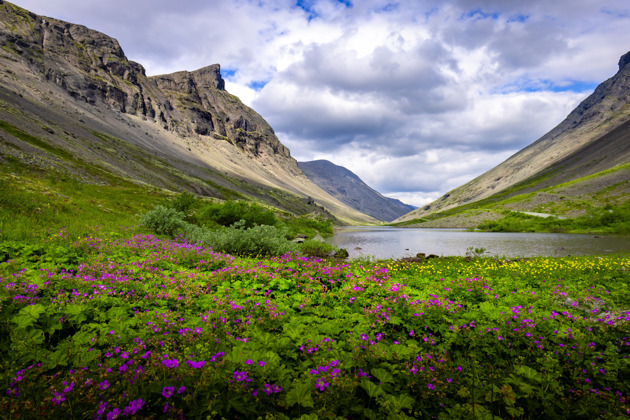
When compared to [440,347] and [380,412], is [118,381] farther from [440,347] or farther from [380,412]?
[440,347]

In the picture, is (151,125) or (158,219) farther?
(151,125)

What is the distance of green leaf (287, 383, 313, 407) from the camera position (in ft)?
11.3

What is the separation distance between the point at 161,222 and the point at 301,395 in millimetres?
21125

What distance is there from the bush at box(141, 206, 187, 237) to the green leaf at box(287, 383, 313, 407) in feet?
66.2

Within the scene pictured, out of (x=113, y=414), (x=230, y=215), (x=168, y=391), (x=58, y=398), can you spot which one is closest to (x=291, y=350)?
(x=168, y=391)

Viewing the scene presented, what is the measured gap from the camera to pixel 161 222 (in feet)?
69.8

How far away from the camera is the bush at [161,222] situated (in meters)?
20.8

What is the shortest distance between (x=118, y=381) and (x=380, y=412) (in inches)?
132

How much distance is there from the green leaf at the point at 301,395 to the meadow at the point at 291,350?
17 millimetres

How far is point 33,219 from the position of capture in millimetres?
14805

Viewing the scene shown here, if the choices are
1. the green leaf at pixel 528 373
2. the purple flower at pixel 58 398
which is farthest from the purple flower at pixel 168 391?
the green leaf at pixel 528 373

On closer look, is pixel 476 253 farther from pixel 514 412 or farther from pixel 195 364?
pixel 195 364

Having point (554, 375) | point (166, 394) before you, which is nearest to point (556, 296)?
point (554, 375)

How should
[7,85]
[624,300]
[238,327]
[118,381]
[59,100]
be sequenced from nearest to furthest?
[118,381] < [238,327] < [624,300] < [7,85] < [59,100]
